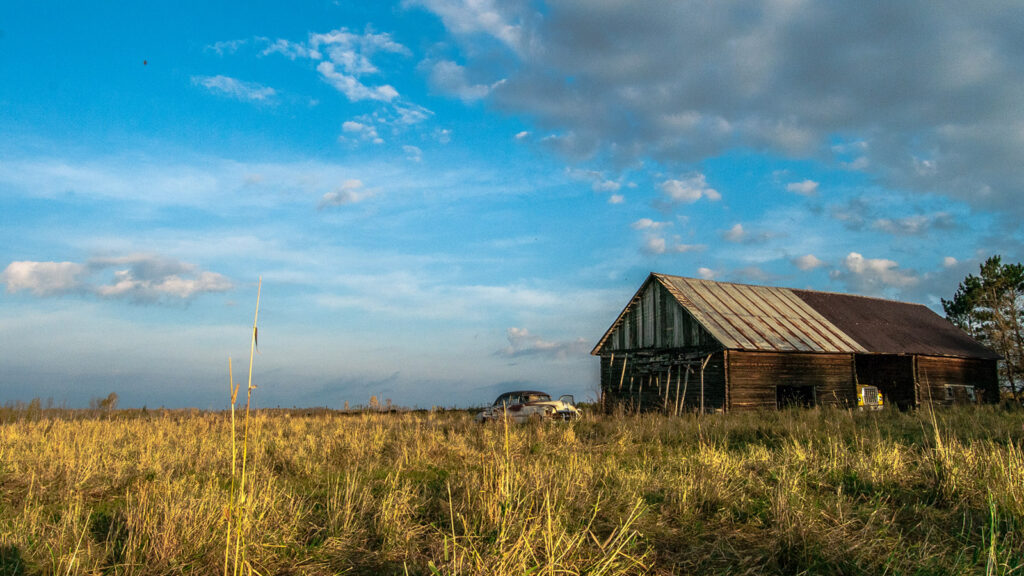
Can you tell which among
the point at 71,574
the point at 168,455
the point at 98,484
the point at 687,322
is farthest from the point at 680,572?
the point at 687,322

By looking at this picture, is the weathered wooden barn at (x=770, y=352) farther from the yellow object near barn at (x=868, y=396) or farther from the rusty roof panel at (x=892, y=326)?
the yellow object near barn at (x=868, y=396)

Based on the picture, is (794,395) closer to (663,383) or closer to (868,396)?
(868,396)

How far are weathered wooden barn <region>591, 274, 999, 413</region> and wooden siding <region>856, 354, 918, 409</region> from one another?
5cm

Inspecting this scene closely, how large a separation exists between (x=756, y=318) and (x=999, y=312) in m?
25.8

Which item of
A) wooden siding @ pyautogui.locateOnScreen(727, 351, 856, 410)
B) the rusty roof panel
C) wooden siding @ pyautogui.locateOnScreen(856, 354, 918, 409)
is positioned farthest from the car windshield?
wooden siding @ pyautogui.locateOnScreen(856, 354, 918, 409)

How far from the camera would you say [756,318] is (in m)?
24.6

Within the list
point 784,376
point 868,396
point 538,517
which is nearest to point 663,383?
point 784,376

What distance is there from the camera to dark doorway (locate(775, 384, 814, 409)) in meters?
23.5

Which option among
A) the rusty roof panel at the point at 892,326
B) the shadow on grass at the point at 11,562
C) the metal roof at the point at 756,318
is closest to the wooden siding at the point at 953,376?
the rusty roof panel at the point at 892,326

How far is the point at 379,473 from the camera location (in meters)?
8.98

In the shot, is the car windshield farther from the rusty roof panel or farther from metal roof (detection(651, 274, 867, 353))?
the rusty roof panel

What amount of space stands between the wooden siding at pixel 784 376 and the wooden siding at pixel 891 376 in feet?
11.7

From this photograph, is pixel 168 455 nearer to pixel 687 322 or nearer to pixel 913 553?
pixel 913 553

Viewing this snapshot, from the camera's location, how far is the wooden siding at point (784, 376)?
21297mm
